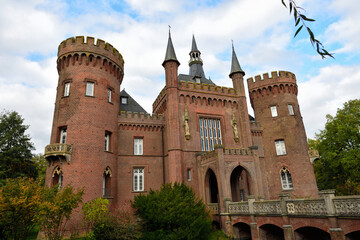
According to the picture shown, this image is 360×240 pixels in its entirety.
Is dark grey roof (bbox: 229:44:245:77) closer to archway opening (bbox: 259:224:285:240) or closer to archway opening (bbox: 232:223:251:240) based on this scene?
archway opening (bbox: 232:223:251:240)

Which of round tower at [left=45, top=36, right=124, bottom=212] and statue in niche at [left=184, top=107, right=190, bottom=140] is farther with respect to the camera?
statue in niche at [left=184, top=107, right=190, bottom=140]

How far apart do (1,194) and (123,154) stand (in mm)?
12085

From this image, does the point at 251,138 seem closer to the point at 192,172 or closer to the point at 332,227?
the point at 192,172

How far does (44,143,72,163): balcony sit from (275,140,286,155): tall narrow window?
A: 22437 millimetres

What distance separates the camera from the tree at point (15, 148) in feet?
98.8

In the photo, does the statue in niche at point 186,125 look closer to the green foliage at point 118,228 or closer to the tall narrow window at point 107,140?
the tall narrow window at point 107,140

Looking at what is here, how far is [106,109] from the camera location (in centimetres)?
2305

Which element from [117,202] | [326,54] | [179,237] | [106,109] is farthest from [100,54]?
[326,54]

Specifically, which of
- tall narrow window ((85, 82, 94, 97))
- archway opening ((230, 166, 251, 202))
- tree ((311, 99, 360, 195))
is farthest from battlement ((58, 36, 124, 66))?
tree ((311, 99, 360, 195))

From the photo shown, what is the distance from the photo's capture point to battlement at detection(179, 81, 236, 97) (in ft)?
86.8

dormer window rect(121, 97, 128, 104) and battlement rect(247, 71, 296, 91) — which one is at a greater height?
battlement rect(247, 71, 296, 91)

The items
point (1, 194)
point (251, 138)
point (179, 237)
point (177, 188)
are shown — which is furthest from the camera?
point (251, 138)

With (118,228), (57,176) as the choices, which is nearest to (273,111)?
(118,228)

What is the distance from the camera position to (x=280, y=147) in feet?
92.8
